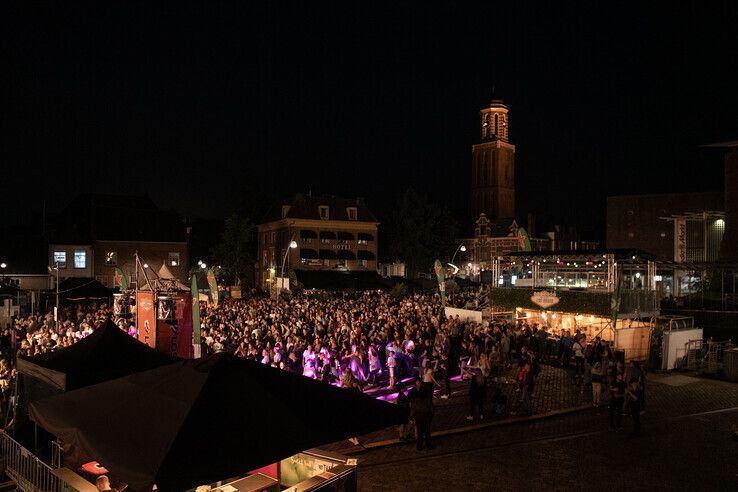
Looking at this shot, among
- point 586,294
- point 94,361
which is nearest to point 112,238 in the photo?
point 586,294

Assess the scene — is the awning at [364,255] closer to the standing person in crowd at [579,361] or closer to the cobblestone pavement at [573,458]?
the standing person in crowd at [579,361]

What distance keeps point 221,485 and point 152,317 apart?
1327 cm

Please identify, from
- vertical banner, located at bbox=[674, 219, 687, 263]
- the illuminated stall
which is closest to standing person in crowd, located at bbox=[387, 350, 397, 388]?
the illuminated stall

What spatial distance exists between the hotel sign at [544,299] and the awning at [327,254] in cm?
3015

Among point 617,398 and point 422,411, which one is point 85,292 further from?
point 617,398

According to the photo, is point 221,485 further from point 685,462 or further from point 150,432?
point 685,462

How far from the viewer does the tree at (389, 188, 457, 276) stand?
58.5 meters

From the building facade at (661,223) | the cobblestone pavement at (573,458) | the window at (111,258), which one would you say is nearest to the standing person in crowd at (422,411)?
the cobblestone pavement at (573,458)

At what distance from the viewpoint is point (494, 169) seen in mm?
83500

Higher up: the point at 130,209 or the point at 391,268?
the point at 130,209

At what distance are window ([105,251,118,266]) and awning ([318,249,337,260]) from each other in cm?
1766

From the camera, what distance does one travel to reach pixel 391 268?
63219mm

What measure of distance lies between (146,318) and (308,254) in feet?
112

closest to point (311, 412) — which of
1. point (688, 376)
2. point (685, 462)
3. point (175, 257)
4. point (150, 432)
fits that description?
point (150, 432)
